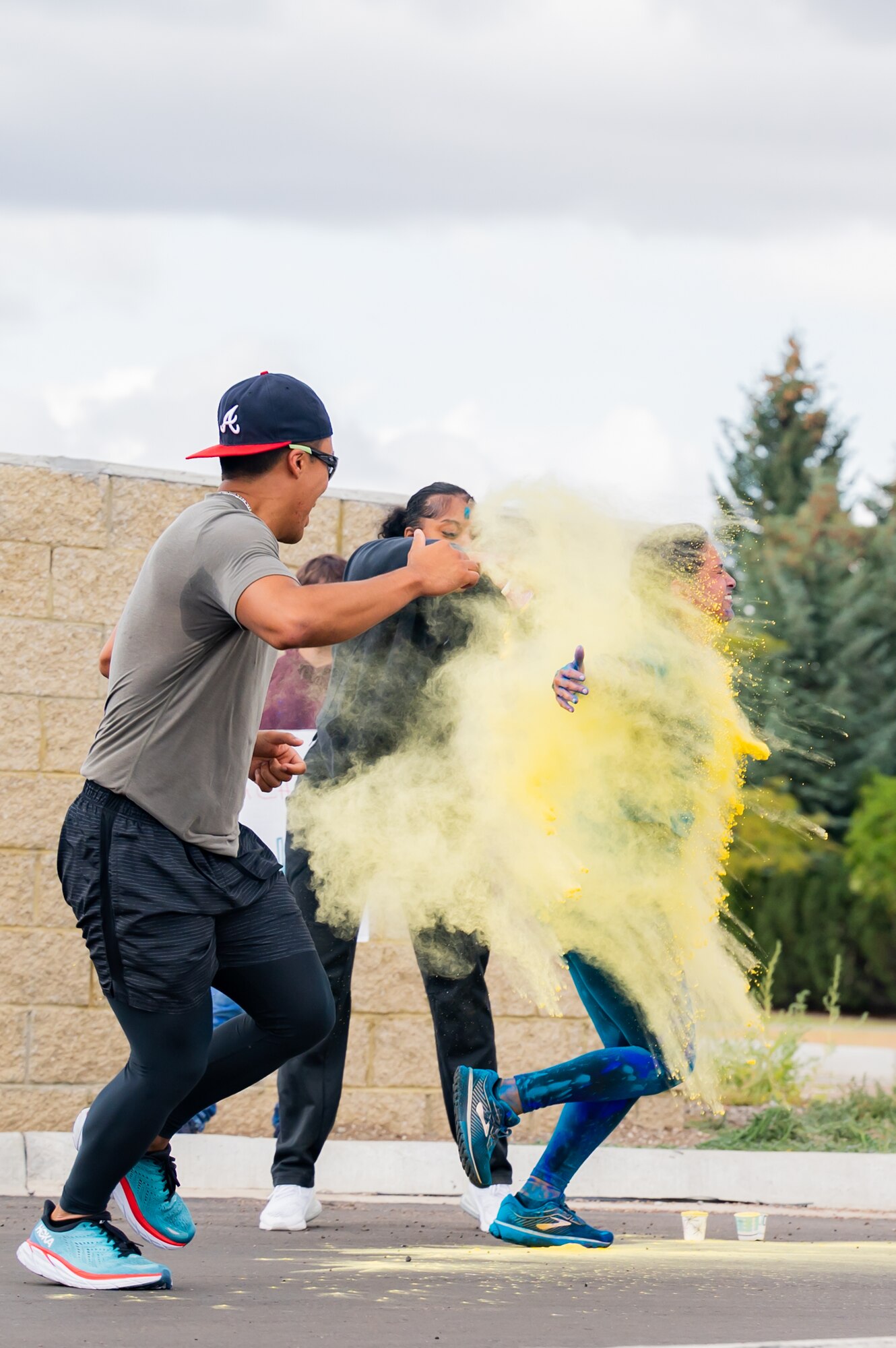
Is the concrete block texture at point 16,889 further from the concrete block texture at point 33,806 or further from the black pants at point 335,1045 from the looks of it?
the black pants at point 335,1045

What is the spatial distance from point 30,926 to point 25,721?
825 mm

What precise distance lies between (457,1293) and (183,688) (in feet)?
5.20

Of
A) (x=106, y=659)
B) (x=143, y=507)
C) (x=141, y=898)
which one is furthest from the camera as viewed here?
(x=143, y=507)

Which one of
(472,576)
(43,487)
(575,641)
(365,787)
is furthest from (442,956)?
(43,487)

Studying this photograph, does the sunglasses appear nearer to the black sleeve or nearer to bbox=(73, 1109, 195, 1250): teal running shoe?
the black sleeve

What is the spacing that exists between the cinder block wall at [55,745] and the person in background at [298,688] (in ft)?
1.57

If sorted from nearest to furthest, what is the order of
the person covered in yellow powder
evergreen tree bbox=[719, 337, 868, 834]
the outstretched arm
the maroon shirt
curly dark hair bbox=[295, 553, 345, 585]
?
the outstretched arm → the person covered in yellow powder → curly dark hair bbox=[295, 553, 345, 585] → the maroon shirt → evergreen tree bbox=[719, 337, 868, 834]

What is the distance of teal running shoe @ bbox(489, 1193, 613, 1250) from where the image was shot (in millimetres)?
5105

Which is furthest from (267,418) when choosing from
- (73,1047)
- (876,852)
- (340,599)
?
(876,852)

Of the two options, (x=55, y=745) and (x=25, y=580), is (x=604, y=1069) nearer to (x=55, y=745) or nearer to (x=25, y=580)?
(x=55, y=745)

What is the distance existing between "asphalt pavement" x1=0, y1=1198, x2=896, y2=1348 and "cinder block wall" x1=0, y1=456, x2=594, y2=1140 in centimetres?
146

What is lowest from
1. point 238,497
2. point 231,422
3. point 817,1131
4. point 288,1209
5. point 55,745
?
point 817,1131

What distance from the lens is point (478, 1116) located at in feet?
16.6

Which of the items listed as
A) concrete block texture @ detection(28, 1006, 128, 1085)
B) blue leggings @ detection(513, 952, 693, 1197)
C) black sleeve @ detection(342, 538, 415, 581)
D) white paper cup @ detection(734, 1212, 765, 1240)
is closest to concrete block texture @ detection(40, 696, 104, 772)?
concrete block texture @ detection(28, 1006, 128, 1085)
